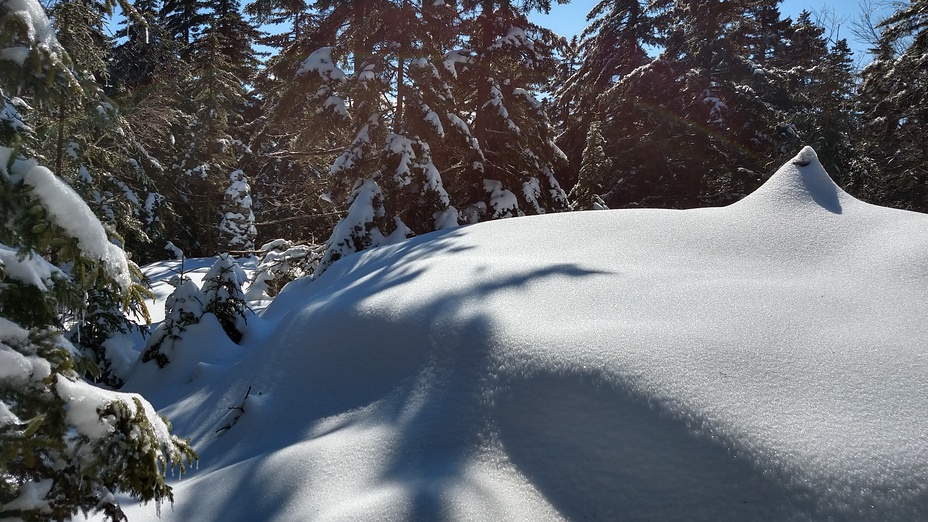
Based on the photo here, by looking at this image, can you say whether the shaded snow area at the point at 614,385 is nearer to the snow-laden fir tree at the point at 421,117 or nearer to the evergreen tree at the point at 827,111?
the snow-laden fir tree at the point at 421,117

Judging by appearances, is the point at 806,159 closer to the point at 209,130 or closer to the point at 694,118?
the point at 694,118

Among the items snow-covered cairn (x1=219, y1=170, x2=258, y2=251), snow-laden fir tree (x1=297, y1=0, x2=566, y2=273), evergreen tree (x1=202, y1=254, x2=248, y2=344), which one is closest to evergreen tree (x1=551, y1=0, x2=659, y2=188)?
snow-laden fir tree (x1=297, y1=0, x2=566, y2=273)

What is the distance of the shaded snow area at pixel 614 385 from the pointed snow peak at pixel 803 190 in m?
0.02

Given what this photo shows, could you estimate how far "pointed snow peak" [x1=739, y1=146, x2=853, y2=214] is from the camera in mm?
4477

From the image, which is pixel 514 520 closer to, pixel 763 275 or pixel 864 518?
pixel 864 518

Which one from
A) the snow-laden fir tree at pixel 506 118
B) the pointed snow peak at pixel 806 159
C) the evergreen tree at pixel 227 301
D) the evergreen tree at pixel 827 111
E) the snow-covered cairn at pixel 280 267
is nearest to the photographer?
the pointed snow peak at pixel 806 159

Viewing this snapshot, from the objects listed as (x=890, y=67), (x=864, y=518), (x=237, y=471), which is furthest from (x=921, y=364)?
(x=890, y=67)

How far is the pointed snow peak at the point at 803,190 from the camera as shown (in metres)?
4.48

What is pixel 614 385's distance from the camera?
2.47 meters

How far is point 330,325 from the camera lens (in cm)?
419

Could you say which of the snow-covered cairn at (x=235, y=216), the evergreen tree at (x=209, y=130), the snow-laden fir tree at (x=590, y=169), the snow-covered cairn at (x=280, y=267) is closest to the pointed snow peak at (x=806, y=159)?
the snow-covered cairn at (x=280, y=267)

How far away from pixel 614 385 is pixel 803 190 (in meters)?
3.23

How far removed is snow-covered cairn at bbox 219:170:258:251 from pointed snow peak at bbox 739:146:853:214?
17249 mm

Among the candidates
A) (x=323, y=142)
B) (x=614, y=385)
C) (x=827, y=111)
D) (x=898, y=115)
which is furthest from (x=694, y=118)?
(x=614, y=385)
